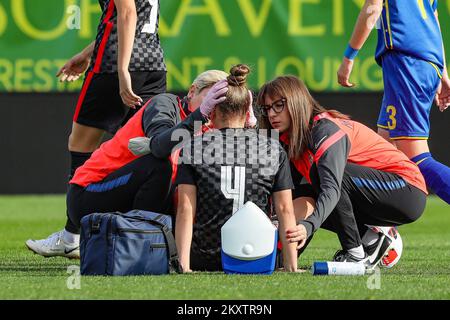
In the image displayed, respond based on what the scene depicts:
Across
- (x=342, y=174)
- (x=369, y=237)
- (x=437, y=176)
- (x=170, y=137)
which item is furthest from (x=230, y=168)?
(x=437, y=176)

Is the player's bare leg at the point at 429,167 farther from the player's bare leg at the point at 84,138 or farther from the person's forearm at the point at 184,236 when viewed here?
the player's bare leg at the point at 84,138

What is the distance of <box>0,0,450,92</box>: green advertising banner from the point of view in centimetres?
1124

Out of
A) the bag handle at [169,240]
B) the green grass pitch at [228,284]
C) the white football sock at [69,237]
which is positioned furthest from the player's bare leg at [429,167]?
the white football sock at [69,237]

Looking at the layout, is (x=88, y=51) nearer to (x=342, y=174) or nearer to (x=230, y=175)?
(x=230, y=175)

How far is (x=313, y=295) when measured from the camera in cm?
403

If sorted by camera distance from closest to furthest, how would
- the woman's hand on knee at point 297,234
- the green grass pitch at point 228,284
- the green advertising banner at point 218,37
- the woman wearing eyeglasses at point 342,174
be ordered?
1. the green grass pitch at point 228,284
2. the woman's hand on knee at point 297,234
3. the woman wearing eyeglasses at point 342,174
4. the green advertising banner at point 218,37

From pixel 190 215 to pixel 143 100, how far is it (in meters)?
1.64

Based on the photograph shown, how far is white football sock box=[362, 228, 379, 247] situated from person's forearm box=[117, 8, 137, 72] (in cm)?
164

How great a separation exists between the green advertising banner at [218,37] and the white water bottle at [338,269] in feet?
21.5

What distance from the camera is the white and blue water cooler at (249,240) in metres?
4.68

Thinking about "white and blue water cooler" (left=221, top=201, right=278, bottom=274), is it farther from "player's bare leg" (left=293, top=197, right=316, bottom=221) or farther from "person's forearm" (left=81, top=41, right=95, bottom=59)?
"person's forearm" (left=81, top=41, right=95, bottom=59)

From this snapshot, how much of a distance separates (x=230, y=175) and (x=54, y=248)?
1.63m
